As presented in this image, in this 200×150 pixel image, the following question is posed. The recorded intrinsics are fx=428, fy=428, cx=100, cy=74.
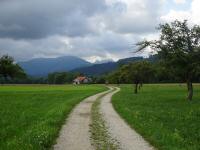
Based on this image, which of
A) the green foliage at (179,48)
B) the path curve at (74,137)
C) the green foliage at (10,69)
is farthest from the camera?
the green foliage at (10,69)

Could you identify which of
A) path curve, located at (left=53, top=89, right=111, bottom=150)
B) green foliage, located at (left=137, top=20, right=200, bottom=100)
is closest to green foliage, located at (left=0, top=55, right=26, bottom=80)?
green foliage, located at (left=137, top=20, right=200, bottom=100)

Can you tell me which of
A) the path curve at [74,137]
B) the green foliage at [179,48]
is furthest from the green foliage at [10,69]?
the path curve at [74,137]

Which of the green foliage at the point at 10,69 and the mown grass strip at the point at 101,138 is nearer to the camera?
the mown grass strip at the point at 101,138

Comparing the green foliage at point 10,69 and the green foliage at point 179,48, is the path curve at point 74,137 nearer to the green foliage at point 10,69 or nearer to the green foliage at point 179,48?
the green foliage at point 179,48

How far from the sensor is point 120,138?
1709 centimetres

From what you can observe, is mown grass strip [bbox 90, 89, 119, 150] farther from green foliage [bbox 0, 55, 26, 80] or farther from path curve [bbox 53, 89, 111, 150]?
green foliage [bbox 0, 55, 26, 80]

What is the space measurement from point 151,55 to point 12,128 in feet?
116

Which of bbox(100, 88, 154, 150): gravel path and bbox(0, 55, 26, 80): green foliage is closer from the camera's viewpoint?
bbox(100, 88, 154, 150): gravel path

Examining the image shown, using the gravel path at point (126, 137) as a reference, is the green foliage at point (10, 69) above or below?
above

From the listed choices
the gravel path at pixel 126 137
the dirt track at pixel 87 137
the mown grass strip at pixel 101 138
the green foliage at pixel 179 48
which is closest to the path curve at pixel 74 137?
the dirt track at pixel 87 137

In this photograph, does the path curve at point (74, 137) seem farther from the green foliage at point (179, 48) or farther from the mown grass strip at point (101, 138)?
the green foliage at point (179, 48)

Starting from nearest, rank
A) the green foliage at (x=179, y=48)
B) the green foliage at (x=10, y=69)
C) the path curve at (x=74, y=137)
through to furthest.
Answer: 1. the path curve at (x=74, y=137)
2. the green foliage at (x=179, y=48)
3. the green foliage at (x=10, y=69)

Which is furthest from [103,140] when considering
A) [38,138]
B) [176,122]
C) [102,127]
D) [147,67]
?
[147,67]

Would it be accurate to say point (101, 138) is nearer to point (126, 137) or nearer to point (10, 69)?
point (126, 137)
